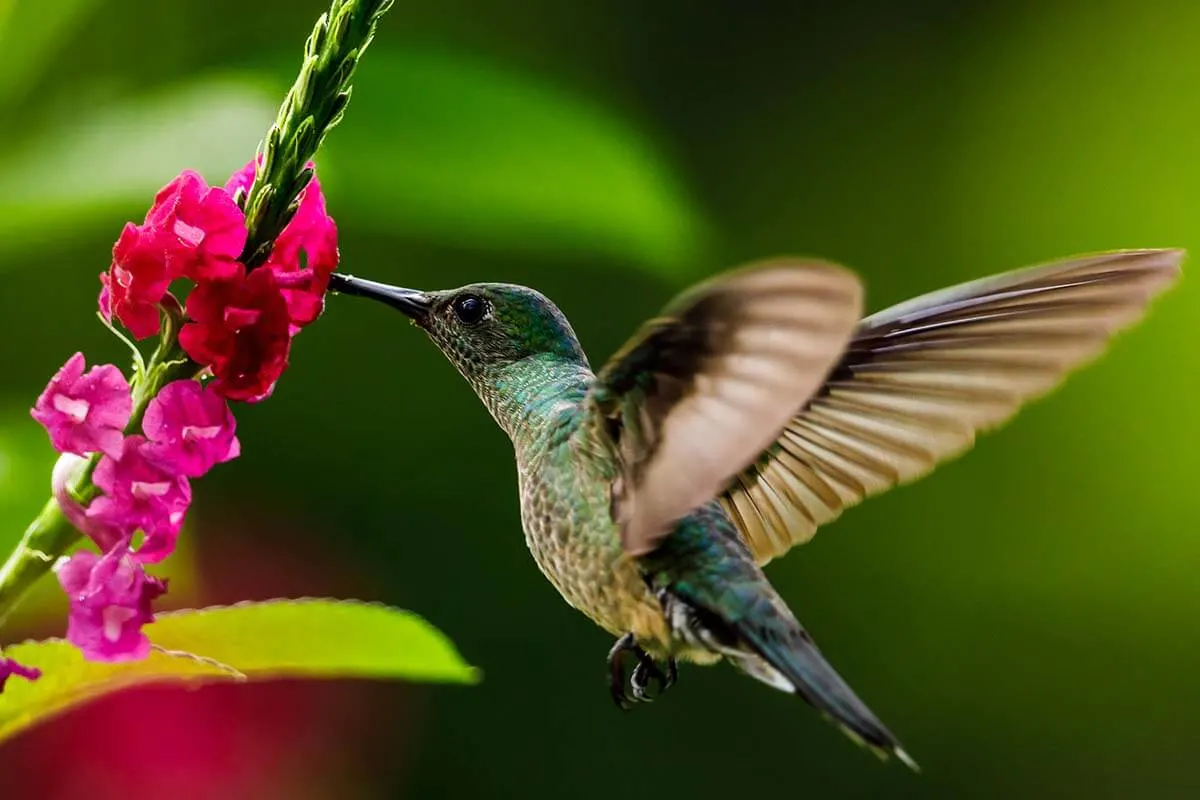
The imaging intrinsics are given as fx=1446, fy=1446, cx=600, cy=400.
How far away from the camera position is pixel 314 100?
1148 millimetres

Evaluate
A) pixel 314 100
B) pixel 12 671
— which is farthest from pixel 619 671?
pixel 314 100

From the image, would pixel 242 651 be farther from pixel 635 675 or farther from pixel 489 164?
pixel 489 164

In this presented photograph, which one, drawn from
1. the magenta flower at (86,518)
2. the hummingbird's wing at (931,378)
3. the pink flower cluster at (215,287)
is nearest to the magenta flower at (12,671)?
the magenta flower at (86,518)

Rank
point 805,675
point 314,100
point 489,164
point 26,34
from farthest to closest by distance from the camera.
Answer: point 489,164 → point 26,34 → point 805,675 → point 314,100

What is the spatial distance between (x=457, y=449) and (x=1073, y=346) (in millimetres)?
2440

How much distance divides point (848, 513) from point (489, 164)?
2518 millimetres

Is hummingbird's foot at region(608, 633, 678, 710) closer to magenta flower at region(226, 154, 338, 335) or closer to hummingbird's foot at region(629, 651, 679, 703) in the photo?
hummingbird's foot at region(629, 651, 679, 703)

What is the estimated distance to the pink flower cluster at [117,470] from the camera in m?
1.21

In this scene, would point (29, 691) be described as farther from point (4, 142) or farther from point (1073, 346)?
point (1073, 346)

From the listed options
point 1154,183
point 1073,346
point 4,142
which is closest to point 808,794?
point 1154,183

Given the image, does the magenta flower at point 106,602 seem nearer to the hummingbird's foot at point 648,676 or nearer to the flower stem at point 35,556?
the flower stem at point 35,556

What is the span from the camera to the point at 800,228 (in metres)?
4.46

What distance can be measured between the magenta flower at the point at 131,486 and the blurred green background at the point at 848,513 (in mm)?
1601

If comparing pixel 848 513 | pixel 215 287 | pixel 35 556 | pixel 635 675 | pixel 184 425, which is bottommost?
pixel 848 513
